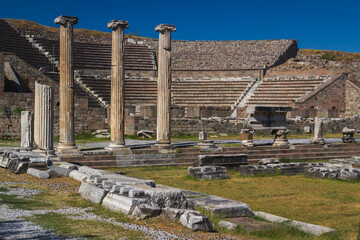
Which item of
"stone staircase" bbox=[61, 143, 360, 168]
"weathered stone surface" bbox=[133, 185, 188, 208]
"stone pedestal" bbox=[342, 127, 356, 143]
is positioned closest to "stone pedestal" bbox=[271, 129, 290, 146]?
"stone staircase" bbox=[61, 143, 360, 168]

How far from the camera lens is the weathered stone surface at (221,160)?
1472cm

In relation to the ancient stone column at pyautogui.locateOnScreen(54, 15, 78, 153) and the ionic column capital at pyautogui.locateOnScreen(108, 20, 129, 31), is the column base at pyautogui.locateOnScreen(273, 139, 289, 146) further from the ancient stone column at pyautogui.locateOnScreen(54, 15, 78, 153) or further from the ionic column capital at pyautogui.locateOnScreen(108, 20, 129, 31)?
the ancient stone column at pyautogui.locateOnScreen(54, 15, 78, 153)

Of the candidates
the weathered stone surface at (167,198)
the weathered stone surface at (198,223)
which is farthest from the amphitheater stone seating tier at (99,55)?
the weathered stone surface at (198,223)

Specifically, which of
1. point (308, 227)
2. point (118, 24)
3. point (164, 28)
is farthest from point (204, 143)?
point (308, 227)

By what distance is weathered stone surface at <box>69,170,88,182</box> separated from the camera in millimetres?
10556

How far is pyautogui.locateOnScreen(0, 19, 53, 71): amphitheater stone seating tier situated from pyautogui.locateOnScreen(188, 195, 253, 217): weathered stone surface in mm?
→ 29167

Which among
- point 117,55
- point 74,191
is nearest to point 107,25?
point 117,55

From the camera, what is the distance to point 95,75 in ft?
126

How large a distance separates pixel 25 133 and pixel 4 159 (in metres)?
2.57

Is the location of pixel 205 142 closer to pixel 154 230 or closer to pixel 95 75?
pixel 154 230

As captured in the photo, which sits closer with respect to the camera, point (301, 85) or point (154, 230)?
point (154, 230)

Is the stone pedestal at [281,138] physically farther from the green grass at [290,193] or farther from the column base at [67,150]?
the column base at [67,150]

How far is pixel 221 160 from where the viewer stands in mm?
15008

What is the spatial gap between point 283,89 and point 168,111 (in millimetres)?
20673
